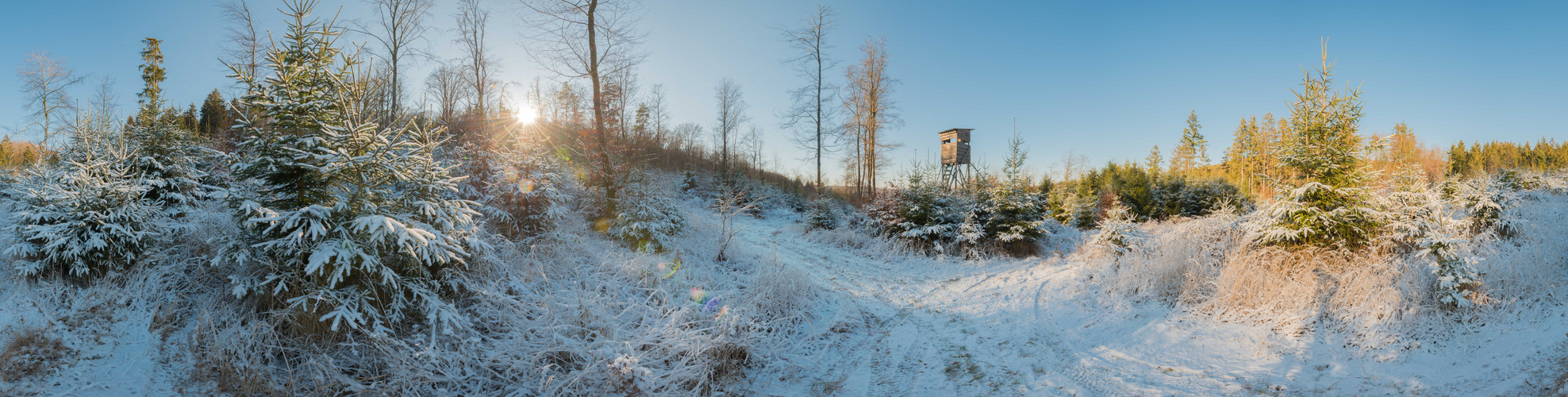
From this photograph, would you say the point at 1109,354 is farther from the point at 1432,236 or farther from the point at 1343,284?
the point at 1432,236

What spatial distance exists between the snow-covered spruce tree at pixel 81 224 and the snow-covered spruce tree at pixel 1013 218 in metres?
12.8

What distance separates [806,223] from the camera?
53.0 feet

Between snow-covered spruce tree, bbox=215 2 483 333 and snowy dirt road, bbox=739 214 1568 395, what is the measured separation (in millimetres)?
3246

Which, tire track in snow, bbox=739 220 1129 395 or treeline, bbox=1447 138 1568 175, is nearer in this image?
tire track in snow, bbox=739 220 1129 395

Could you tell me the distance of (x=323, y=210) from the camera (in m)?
3.68

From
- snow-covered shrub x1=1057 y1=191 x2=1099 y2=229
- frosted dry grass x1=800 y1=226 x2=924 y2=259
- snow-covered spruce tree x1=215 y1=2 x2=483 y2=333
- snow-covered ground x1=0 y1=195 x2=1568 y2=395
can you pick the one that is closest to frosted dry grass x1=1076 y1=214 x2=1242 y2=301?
snow-covered ground x1=0 y1=195 x2=1568 y2=395

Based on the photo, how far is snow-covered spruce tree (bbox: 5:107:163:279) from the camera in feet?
14.3

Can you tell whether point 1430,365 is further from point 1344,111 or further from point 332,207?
point 332,207

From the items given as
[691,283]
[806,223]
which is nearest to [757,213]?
[806,223]

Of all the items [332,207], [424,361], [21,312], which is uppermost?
[332,207]

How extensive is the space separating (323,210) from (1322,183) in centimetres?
984

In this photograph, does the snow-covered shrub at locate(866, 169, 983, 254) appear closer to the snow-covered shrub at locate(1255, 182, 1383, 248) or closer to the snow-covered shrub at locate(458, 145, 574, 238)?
the snow-covered shrub at locate(1255, 182, 1383, 248)

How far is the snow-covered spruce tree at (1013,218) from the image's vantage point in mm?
11414

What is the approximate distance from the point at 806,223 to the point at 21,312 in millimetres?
13992
